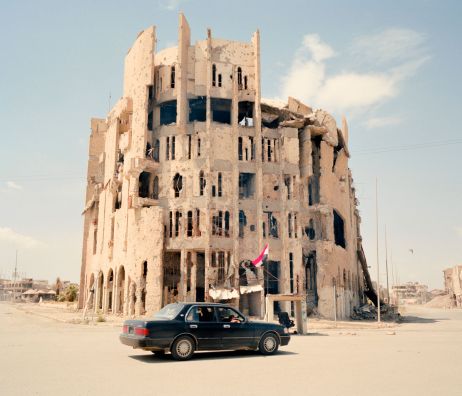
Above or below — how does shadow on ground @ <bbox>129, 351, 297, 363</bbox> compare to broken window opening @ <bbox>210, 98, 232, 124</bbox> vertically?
below

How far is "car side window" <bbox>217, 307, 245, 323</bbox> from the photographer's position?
13242mm

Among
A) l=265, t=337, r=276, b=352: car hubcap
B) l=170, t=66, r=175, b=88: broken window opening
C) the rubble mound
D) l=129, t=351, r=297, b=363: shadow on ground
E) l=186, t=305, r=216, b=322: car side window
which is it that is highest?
l=170, t=66, r=175, b=88: broken window opening

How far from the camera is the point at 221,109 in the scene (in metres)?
49.5

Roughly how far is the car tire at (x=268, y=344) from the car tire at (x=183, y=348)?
2115 millimetres

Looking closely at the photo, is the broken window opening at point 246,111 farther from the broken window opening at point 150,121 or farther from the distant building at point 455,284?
the distant building at point 455,284

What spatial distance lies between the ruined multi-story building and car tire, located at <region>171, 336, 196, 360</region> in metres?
27.7

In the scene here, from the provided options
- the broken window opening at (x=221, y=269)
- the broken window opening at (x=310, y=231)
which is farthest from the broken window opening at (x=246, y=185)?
the broken window opening at (x=310, y=231)

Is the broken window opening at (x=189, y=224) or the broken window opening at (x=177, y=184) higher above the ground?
the broken window opening at (x=177, y=184)

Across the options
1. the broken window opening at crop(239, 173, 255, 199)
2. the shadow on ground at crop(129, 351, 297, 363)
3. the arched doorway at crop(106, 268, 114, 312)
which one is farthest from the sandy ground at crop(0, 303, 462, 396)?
the arched doorway at crop(106, 268, 114, 312)

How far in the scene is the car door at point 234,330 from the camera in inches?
510

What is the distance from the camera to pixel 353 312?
174ft

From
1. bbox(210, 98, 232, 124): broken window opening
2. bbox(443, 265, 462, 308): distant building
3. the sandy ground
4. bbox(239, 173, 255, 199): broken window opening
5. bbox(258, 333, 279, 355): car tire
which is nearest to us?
the sandy ground

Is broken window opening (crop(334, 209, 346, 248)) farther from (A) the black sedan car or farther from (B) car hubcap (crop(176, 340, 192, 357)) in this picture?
(B) car hubcap (crop(176, 340, 192, 357))

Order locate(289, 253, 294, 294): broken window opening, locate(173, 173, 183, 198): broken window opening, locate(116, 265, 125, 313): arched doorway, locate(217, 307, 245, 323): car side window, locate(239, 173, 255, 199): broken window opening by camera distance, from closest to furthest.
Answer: locate(217, 307, 245, 323): car side window < locate(289, 253, 294, 294): broken window opening < locate(173, 173, 183, 198): broken window opening < locate(239, 173, 255, 199): broken window opening < locate(116, 265, 125, 313): arched doorway
